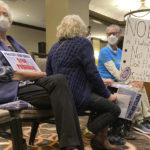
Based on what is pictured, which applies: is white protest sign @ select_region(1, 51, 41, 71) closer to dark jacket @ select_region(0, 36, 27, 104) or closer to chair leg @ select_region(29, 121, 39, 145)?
dark jacket @ select_region(0, 36, 27, 104)

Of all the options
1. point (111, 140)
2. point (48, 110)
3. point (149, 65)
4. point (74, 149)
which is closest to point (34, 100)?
point (48, 110)

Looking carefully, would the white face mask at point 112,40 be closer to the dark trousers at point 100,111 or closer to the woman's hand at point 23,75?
the dark trousers at point 100,111

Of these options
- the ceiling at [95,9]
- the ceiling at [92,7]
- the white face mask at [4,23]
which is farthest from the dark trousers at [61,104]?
the ceiling at [92,7]

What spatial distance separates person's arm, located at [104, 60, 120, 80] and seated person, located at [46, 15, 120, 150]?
1.89 feet

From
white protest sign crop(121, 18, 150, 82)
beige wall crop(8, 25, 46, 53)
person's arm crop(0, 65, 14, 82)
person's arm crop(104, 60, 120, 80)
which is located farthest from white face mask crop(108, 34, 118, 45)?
beige wall crop(8, 25, 46, 53)

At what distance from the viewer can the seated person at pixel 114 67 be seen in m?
2.01

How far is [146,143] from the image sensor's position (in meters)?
1.76

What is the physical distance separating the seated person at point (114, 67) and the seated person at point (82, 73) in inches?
24.2

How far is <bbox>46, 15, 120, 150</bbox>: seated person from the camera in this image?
132 centimetres

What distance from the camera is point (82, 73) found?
1.36 meters

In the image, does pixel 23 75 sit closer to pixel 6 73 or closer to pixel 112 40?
pixel 6 73

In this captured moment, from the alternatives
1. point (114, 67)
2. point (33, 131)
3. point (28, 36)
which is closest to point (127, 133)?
point (114, 67)

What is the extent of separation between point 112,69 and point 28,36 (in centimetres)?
831

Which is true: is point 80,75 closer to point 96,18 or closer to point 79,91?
point 79,91
